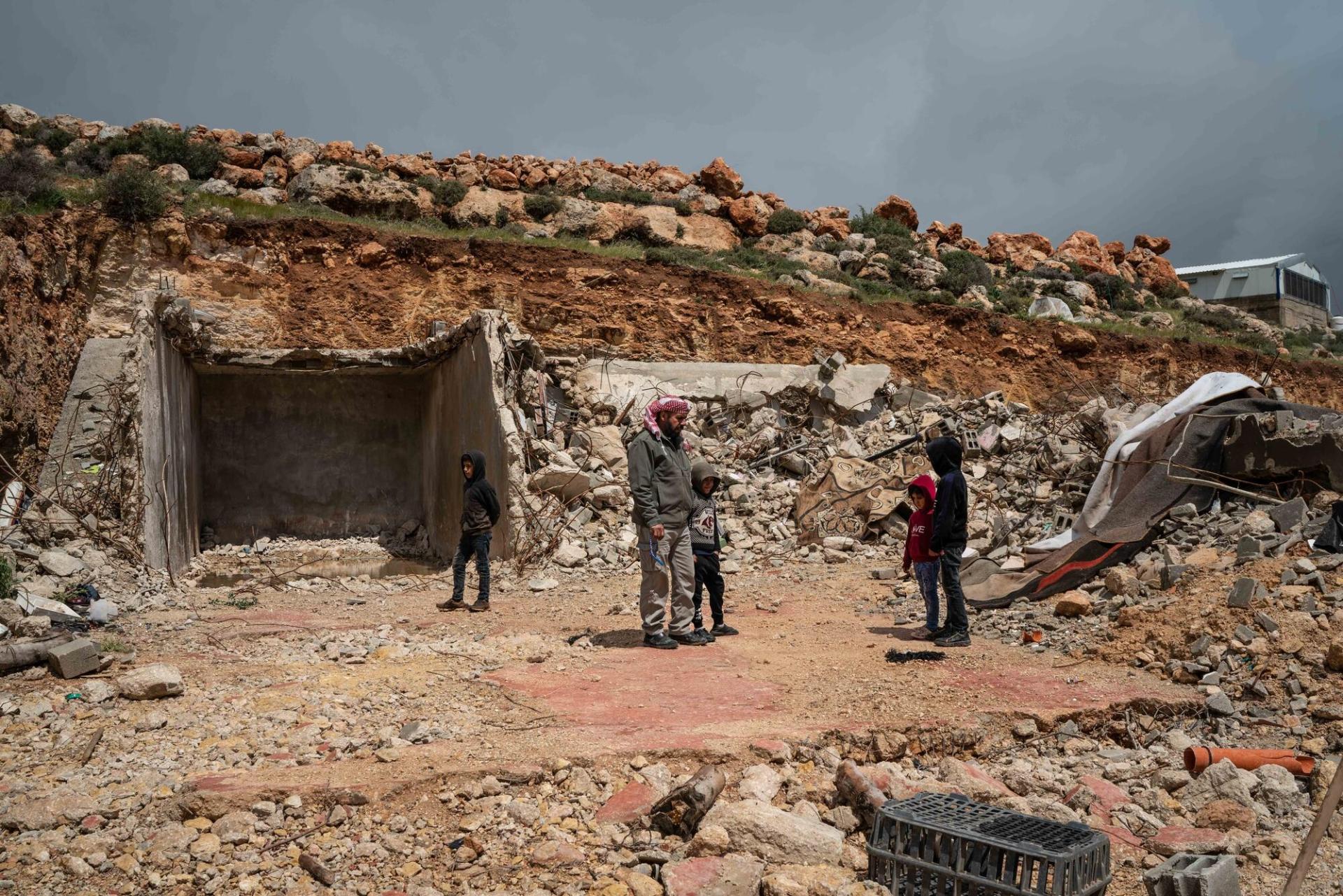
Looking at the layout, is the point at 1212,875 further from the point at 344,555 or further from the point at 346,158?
the point at 346,158

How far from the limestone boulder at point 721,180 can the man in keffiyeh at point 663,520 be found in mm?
23864

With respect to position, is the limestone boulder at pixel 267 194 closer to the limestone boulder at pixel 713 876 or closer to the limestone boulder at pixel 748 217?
the limestone boulder at pixel 748 217

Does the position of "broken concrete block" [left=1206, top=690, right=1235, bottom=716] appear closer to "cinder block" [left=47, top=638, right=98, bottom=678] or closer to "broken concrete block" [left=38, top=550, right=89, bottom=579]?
"cinder block" [left=47, top=638, right=98, bottom=678]

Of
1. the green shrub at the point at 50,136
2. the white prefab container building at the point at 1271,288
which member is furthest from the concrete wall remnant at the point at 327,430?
the white prefab container building at the point at 1271,288

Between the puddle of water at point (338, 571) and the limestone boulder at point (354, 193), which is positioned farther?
the limestone boulder at point (354, 193)

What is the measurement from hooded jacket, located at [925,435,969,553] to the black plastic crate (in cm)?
318

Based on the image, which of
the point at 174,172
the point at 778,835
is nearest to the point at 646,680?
the point at 778,835

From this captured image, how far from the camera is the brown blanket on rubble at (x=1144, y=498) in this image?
7422mm

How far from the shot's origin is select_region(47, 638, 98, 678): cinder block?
484 cm

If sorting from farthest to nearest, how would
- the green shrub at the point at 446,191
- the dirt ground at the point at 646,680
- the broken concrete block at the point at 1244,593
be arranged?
the green shrub at the point at 446,191 < the broken concrete block at the point at 1244,593 < the dirt ground at the point at 646,680

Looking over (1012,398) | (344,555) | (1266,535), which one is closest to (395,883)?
(1266,535)

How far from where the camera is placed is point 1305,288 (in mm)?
36812

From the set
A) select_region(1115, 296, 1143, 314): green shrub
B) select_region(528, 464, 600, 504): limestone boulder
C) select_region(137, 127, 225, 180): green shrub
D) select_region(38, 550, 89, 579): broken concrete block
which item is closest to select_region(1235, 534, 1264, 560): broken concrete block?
select_region(528, 464, 600, 504): limestone boulder

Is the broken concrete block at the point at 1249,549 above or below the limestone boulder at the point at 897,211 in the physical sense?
below
